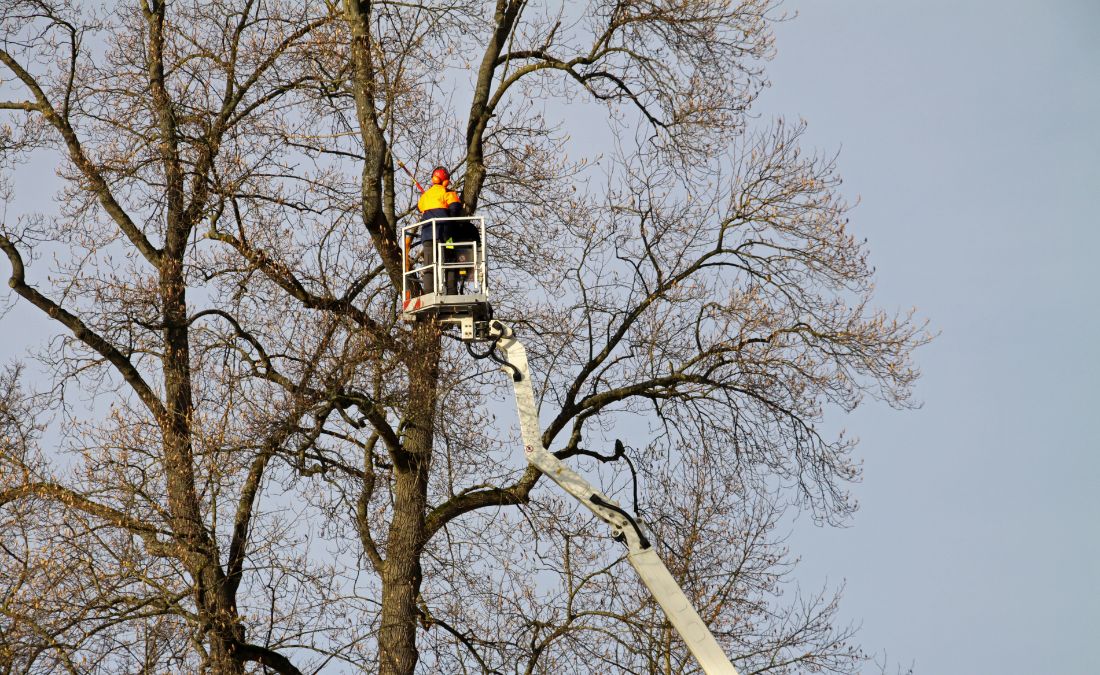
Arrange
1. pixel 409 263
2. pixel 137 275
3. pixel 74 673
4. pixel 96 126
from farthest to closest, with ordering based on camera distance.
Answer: pixel 96 126 → pixel 137 275 → pixel 409 263 → pixel 74 673

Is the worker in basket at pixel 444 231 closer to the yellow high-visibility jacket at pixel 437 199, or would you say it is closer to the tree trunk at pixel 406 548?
the yellow high-visibility jacket at pixel 437 199

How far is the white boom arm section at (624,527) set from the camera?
45.5 ft

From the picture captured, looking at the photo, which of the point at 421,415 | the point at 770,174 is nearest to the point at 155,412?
the point at 421,415

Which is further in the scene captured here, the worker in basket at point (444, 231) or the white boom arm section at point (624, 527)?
the worker in basket at point (444, 231)

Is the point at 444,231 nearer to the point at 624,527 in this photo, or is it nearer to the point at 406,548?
the point at 624,527

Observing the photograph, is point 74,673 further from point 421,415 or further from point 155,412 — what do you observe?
point 421,415

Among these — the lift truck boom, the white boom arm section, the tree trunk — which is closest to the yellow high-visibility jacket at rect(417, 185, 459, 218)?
the lift truck boom

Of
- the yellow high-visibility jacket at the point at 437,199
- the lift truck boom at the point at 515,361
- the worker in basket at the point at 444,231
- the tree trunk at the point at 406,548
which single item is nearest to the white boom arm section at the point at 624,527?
the lift truck boom at the point at 515,361

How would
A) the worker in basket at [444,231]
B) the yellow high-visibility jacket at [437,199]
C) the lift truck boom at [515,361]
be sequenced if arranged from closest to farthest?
1. the lift truck boom at [515,361]
2. the worker in basket at [444,231]
3. the yellow high-visibility jacket at [437,199]

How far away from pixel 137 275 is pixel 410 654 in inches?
195

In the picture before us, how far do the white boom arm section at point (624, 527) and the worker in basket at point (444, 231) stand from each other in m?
0.70

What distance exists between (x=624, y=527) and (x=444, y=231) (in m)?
3.36

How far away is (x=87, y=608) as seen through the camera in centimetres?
1394

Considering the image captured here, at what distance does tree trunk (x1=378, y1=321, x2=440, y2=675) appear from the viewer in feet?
50.6
